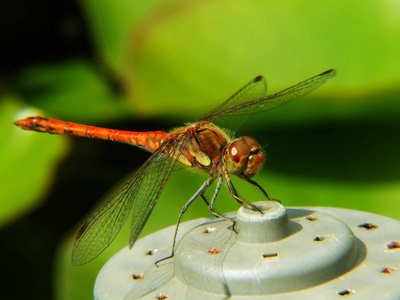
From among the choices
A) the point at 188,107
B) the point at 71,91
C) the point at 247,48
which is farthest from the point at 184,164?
the point at 71,91

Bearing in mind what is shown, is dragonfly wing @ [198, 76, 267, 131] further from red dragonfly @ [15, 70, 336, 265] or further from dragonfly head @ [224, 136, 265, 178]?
dragonfly head @ [224, 136, 265, 178]

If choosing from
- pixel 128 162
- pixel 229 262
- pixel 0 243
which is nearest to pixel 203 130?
pixel 229 262

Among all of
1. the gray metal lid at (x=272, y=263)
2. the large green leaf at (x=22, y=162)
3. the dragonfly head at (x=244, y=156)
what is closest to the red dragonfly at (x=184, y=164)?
the dragonfly head at (x=244, y=156)

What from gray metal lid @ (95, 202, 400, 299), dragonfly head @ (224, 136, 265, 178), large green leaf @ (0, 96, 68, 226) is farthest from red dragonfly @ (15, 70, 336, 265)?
large green leaf @ (0, 96, 68, 226)

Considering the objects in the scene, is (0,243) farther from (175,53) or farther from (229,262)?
(229,262)

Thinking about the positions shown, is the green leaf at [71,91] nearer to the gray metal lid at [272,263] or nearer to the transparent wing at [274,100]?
the transparent wing at [274,100]
